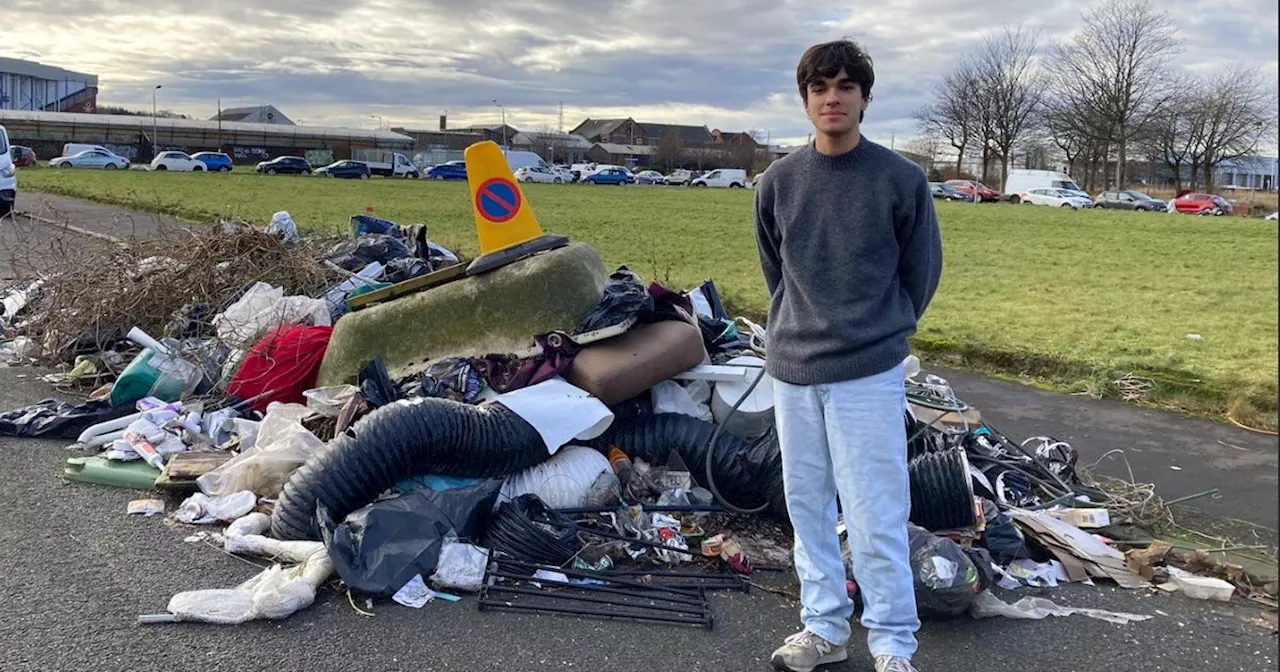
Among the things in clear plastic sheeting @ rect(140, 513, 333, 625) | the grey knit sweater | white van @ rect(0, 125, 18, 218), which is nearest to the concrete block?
clear plastic sheeting @ rect(140, 513, 333, 625)

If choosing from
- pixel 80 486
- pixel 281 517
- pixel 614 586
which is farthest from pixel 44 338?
pixel 614 586

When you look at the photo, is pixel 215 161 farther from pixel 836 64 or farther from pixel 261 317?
pixel 836 64

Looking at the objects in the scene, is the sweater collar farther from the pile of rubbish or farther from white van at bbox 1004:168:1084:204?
white van at bbox 1004:168:1084:204

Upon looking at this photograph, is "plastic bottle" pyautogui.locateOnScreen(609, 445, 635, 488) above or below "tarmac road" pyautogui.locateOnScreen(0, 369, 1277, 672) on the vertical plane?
above

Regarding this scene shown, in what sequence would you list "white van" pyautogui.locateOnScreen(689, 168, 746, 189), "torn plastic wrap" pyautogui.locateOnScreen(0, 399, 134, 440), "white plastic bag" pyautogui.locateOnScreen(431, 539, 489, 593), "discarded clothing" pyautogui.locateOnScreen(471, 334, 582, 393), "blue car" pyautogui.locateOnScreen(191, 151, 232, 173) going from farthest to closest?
"white van" pyautogui.locateOnScreen(689, 168, 746, 189)
"blue car" pyautogui.locateOnScreen(191, 151, 232, 173)
"torn plastic wrap" pyautogui.locateOnScreen(0, 399, 134, 440)
"discarded clothing" pyautogui.locateOnScreen(471, 334, 582, 393)
"white plastic bag" pyautogui.locateOnScreen(431, 539, 489, 593)

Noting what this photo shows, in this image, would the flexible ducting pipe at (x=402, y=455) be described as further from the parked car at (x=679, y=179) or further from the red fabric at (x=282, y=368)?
the parked car at (x=679, y=179)

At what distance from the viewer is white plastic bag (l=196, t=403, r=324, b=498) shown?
4434mm

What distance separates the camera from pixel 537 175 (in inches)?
2438

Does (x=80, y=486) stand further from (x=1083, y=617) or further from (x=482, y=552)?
(x=1083, y=617)

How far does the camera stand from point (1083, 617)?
3.60 metres

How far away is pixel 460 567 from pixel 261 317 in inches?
144

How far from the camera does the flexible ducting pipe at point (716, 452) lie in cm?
428

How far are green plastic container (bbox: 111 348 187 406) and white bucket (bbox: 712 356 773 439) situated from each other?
3391 mm

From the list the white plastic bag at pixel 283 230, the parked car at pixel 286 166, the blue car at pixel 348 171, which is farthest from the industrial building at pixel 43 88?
the white plastic bag at pixel 283 230
